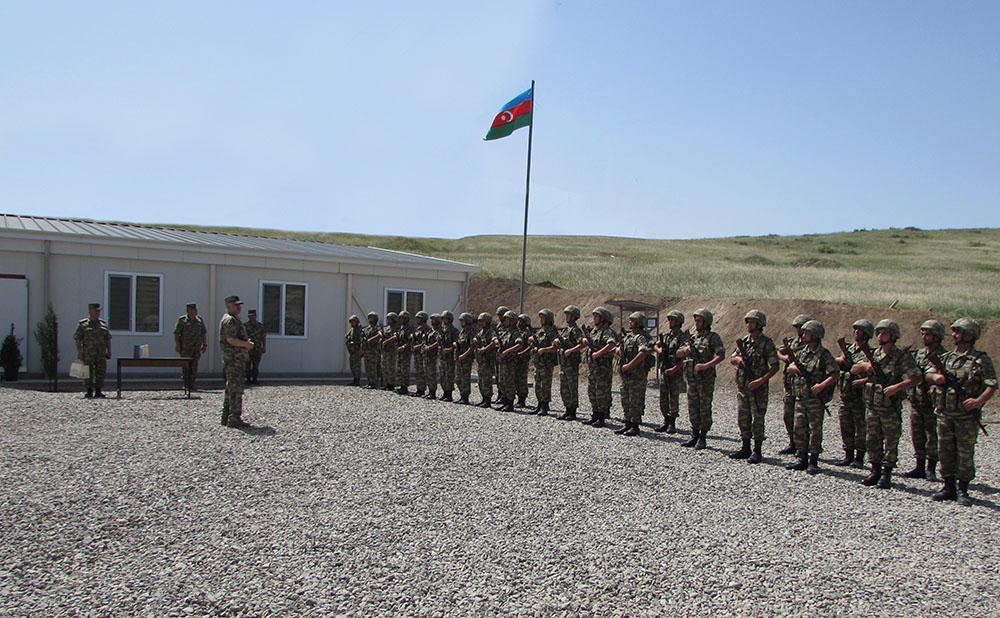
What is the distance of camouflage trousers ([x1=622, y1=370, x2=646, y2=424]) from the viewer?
402 inches

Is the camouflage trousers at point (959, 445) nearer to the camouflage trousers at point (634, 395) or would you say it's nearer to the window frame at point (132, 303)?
the camouflage trousers at point (634, 395)

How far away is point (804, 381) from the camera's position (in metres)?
8.28

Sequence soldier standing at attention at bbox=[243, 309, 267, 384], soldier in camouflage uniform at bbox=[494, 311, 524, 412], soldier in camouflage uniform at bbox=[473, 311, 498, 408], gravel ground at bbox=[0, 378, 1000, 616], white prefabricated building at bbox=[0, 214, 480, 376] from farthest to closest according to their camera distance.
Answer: soldier standing at attention at bbox=[243, 309, 267, 384] → white prefabricated building at bbox=[0, 214, 480, 376] → soldier in camouflage uniform at bbox=[473, 311, 498, 408] → soldier in camouflage uniform at bbox=[494, 311, 524, 412] → gravel ground at bbox=[0, 378, 1000, 616]

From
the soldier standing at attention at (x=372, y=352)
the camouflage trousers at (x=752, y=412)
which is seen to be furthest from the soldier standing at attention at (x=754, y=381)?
the soldier standing at attention at (x=372, y=352)

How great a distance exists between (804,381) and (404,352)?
814 cm

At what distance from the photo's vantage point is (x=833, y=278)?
3066cm

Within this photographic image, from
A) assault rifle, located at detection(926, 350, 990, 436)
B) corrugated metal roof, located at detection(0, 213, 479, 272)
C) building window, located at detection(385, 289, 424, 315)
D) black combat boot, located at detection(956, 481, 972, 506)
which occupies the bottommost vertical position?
black combat boot, located at detection(956, 481, 972, 506)

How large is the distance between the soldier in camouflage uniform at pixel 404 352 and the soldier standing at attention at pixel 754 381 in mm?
7273

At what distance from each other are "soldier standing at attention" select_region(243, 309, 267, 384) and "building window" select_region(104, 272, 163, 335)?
70.2 inches

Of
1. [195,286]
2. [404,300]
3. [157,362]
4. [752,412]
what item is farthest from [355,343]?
[752,412]

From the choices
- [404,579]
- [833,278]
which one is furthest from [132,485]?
[833,278]

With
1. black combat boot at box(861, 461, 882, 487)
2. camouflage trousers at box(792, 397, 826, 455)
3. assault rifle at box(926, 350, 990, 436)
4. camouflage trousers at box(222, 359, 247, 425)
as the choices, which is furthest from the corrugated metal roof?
assault rifle at box(926, 350, 990, 436)

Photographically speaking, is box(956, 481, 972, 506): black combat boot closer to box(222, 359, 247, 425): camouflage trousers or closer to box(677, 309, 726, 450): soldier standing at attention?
box(677, 309, 726, 450): soldier standing at attention

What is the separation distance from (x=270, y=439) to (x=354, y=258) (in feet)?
29.2
